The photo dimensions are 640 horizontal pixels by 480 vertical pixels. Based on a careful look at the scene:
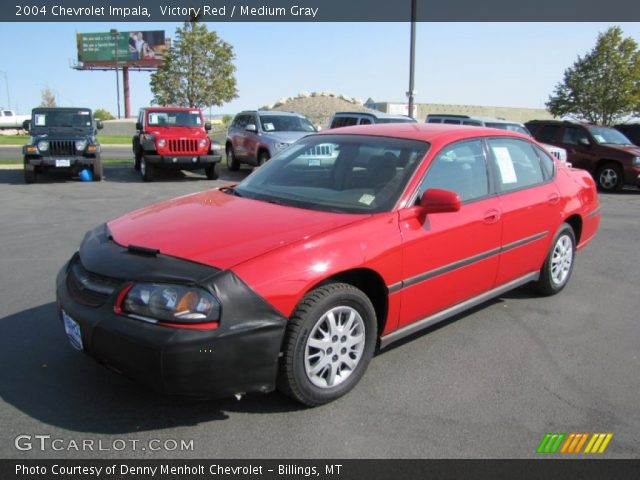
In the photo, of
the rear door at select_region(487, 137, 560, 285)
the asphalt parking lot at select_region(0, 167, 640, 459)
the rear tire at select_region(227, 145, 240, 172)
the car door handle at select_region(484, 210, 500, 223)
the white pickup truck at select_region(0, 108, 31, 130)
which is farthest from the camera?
→ the white pickup truck at select_region(0, 108, 31, 130)

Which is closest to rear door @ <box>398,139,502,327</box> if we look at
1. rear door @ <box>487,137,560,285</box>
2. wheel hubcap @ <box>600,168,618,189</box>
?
rear door @ <box>487,137,560,285</box>

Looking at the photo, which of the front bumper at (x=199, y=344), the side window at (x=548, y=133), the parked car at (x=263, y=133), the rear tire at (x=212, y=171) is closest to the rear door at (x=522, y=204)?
the front bumper at (x=199, y=344)

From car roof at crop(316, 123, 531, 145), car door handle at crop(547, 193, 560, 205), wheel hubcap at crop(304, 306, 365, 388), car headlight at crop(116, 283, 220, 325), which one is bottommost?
wheel hubcap at crop(304, 306, 365, 388)

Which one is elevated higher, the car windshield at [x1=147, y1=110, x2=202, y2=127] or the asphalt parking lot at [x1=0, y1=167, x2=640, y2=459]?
the car windshield at [x1=147, y1=110, x2=202, y2=127]

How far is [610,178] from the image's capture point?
1471 cm

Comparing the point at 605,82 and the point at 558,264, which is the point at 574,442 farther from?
the point at 605,82

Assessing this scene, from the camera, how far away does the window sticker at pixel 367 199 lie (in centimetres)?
367

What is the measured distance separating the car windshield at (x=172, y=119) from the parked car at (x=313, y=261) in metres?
11.1

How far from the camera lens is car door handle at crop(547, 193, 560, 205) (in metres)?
4.92

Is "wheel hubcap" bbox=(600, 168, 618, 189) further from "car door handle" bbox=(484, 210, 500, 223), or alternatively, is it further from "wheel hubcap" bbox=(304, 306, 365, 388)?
"wheel hubcap" bbox=(304, 306, 365, 388)

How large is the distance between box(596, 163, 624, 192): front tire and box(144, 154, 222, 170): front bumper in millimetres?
10279

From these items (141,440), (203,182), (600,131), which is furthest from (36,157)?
(600,131)

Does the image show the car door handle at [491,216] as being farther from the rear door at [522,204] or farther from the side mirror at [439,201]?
the side mirror at [439,201]

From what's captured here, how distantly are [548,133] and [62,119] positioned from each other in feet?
44.7
